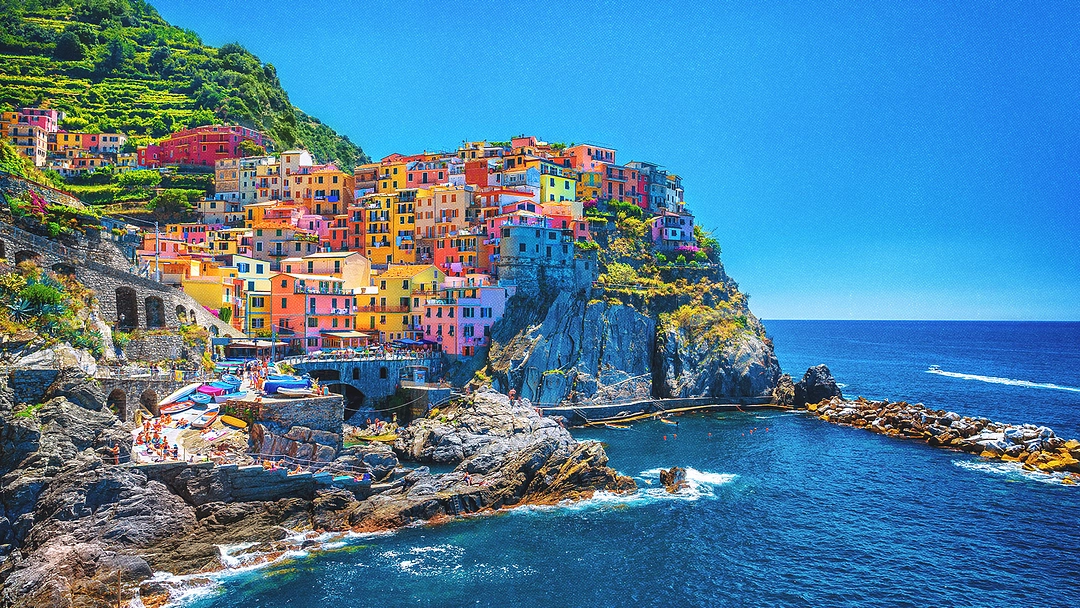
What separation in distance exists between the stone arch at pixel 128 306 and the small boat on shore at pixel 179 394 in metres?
10.2

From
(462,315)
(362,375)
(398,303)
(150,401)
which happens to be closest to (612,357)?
(462,315)

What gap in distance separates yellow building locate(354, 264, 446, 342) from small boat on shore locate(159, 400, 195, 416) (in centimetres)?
3237

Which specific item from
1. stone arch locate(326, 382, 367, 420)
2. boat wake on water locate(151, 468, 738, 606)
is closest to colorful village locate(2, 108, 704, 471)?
stone arch locate(326, 382, 367, 420)

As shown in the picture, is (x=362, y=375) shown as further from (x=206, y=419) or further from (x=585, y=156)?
(x=585, y=156)

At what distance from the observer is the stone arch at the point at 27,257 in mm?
46438

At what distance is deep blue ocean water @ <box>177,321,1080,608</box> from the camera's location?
35.0 metres

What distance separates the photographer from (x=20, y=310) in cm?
4175

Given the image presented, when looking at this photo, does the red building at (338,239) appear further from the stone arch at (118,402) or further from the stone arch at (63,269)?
the stone arch at (118,402)

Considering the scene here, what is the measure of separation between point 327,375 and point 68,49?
452 feet

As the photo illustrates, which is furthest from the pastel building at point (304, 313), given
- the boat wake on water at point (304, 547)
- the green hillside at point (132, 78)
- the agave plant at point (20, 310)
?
the green hillside at point (132, 78)

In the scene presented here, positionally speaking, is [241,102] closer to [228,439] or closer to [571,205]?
[571,205]

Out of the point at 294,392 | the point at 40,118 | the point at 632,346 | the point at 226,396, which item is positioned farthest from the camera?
the point at 40,118

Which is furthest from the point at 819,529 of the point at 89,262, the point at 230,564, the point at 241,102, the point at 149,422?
the point at 241,102

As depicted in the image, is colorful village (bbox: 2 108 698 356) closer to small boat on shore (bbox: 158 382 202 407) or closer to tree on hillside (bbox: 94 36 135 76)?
small boat on shore (bbox: 158 382 202 407)
